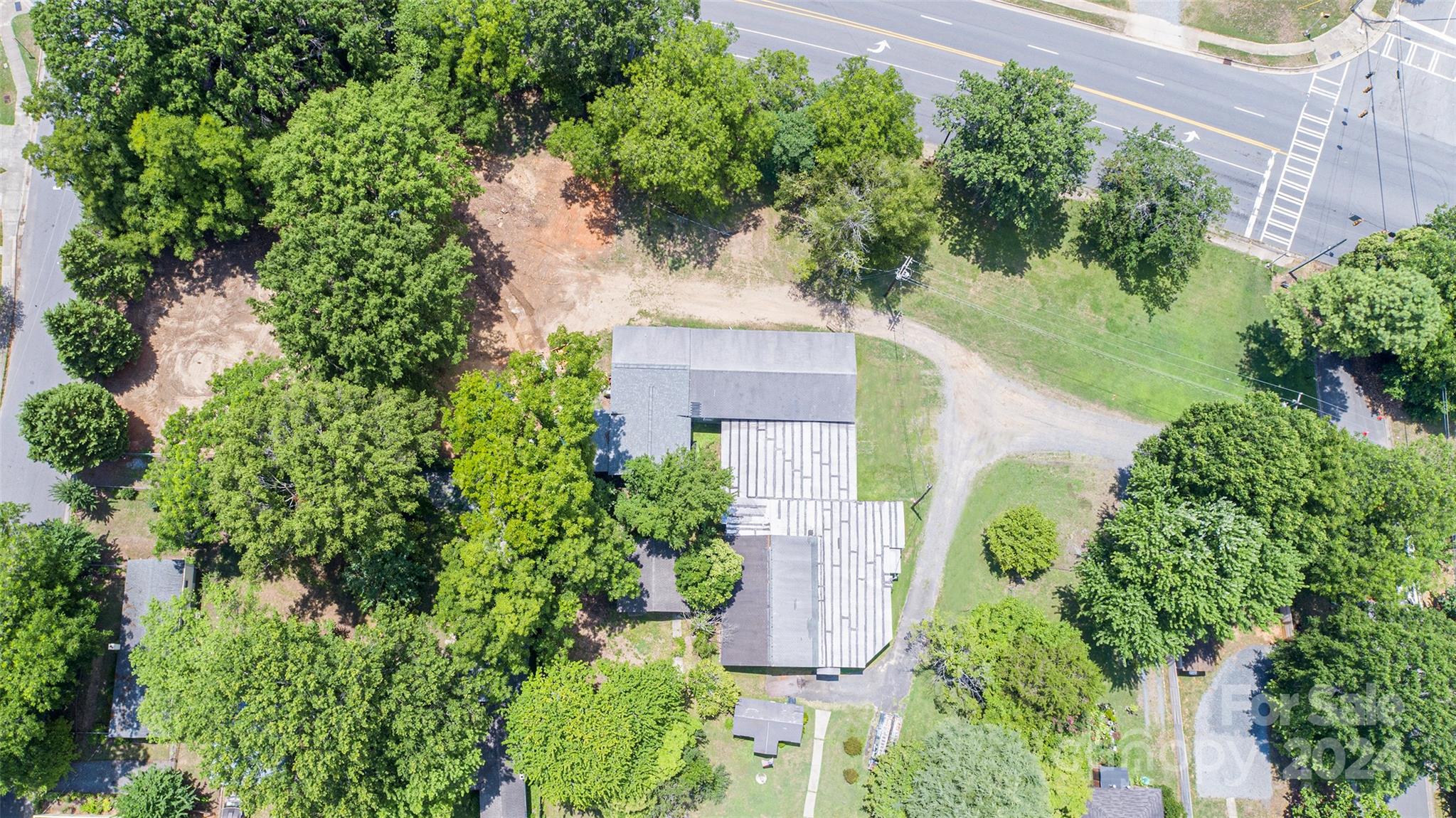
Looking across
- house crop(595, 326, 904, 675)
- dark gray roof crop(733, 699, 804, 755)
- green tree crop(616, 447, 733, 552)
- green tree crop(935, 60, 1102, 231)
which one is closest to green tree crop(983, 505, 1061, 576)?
house crop(595, 326, 904, 675)

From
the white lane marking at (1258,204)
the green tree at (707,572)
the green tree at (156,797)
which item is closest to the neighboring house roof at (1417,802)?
the white lane marking at (1258,204)

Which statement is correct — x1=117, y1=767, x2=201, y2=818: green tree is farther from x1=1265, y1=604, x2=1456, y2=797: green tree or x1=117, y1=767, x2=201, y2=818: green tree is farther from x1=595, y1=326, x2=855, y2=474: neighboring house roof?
x1=1265, y1=604, x2=1456, y2=797: green tree

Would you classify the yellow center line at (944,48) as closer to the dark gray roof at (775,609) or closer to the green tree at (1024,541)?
the green tree at (1024,541)

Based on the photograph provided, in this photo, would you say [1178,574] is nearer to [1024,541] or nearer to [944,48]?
[1024,541]

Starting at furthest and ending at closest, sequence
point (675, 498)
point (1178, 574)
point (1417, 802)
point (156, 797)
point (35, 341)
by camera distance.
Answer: point (1417, 802)
point (35, 341)
point (675, 498)
point (156, 797)
point (1178, 574)

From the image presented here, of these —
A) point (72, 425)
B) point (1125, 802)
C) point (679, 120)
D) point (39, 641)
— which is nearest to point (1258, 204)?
point (679, 120)

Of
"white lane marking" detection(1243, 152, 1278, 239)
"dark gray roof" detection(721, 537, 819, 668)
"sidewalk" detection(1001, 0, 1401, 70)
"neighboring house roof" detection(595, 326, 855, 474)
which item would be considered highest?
"sidewalk" detection(1001, 0, 1401, 70)
